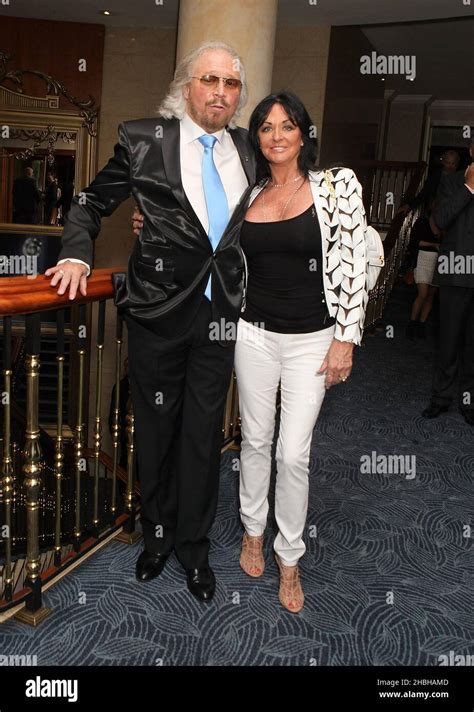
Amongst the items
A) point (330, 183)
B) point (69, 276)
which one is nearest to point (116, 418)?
point (69, 276)

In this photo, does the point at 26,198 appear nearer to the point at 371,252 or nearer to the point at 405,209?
the point at 405,209

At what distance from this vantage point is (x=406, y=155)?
14.1 metres

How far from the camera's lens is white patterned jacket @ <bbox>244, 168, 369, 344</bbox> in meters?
2.13

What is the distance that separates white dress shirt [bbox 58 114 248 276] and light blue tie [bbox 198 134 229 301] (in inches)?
0.6

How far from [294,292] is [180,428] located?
66 cm

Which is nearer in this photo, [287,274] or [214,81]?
[214,81]

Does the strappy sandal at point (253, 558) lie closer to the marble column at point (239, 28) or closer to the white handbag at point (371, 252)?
the white handbag at point (371, 252)

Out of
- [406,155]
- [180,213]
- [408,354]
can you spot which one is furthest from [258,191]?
[406,155]

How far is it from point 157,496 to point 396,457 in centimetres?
198

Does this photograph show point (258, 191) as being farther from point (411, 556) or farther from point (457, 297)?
point (457, 297)

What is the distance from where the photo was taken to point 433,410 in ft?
15.3

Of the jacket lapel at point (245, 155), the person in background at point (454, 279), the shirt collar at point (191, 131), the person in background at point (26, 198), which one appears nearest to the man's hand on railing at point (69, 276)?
the shirt collar at point (191, 131)

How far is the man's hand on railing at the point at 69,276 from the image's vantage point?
2111mm

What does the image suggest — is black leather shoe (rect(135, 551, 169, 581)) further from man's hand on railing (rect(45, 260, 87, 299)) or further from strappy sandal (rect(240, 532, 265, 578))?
man's hand on railing (rect(45, 260, 87, 299))
